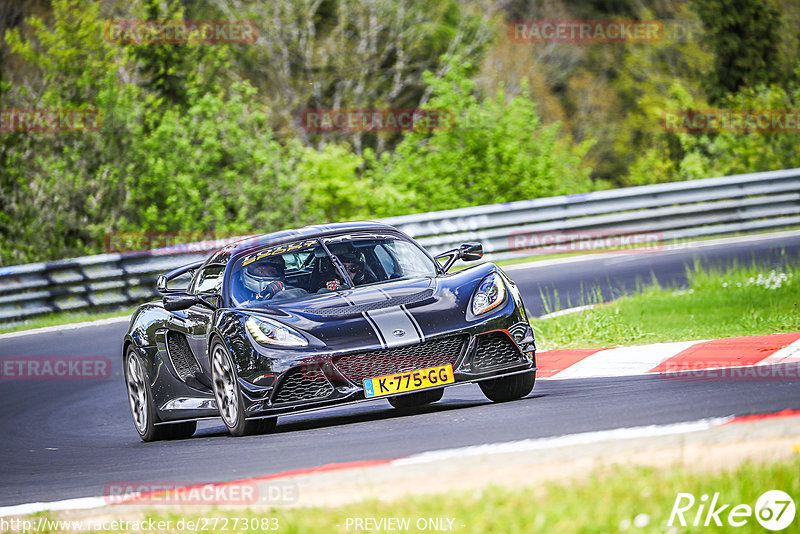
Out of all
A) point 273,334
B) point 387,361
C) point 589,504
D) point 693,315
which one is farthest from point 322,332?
point 693,315

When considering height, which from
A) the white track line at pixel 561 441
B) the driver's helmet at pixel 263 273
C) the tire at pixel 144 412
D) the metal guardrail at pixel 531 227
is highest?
the driver's helmet at pixel 263 273

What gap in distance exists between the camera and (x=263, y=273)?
8086 millimetres

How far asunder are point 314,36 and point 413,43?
325 centimetres

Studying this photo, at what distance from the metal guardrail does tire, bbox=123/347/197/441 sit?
25.0 ft

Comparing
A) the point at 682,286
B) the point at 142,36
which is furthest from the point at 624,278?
the point at 142,36

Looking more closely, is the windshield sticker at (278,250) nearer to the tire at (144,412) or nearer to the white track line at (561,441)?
the tire at (144,412)

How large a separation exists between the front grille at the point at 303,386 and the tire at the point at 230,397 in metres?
0.31

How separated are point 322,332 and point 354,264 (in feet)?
3.96

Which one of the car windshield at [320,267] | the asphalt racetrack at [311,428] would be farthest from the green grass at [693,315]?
the car windshield at [320,267]

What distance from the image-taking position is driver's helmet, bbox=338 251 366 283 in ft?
26.6

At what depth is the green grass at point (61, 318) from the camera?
52.4 feet

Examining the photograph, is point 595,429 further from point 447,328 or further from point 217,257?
point 217,257

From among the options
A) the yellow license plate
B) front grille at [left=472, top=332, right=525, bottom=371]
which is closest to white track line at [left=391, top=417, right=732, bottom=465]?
the yellow license plate

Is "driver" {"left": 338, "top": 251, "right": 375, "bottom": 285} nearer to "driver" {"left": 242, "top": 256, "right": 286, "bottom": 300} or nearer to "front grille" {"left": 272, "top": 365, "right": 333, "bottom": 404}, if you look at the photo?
"driver" {"left": 242, "top": 256, "right": 286, "bottom": 300}
